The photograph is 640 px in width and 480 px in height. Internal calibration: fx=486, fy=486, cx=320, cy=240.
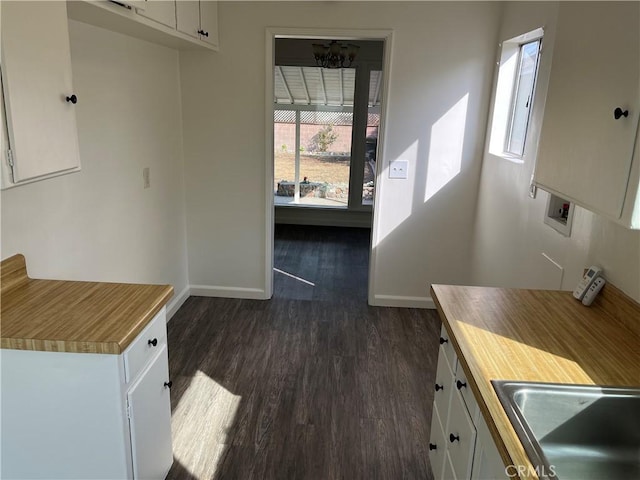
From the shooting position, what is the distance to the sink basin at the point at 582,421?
1.30 m

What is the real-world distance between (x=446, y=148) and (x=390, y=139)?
1.38 ft

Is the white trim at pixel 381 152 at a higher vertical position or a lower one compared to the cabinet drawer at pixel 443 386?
higher

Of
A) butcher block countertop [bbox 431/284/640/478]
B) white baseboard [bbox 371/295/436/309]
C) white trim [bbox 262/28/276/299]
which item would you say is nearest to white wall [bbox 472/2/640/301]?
butcher block countertop [bbox 431/284/640/478]

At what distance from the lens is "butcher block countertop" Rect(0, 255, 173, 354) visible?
146 centimetres

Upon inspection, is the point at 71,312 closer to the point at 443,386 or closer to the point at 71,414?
the point at 71,414

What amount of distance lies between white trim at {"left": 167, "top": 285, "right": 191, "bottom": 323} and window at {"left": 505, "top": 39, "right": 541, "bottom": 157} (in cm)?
264

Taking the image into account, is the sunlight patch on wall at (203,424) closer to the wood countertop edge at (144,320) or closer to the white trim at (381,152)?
the wood countertop edge at (144,320)

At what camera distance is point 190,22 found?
279cm

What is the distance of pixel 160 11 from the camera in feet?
7.50

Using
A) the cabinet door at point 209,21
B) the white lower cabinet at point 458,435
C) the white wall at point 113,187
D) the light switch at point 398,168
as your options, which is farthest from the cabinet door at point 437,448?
the cabinet door at point 209,21

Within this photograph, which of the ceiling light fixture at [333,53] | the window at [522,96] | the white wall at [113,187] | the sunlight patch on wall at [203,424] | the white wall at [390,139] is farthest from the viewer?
the ceiling light fixture at [333,53]

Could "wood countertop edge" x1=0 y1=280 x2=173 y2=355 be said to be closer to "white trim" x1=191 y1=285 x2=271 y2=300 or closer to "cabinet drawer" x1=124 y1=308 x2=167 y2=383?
"cabinet drawer" x1=124 y1=308 x2=167 y2=383

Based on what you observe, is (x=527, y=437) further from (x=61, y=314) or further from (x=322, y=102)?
(x=322, y=102)

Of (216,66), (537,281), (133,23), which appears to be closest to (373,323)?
(537,281)
